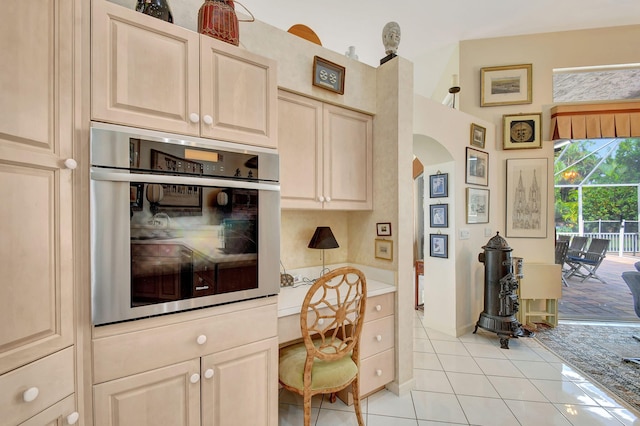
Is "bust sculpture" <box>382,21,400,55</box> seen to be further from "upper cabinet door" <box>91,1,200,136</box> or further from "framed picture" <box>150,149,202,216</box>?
"framed picture" <box>150,149,202,216</box>

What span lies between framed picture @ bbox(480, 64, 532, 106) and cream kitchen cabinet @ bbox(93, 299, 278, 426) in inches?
152

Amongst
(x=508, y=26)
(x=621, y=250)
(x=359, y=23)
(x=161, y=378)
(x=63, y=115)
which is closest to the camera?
(x=63, y=115)

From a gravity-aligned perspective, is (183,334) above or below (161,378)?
above

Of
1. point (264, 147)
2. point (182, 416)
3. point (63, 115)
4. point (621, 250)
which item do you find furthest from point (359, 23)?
point (621, 250)

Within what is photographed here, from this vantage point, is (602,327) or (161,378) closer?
(161,378)

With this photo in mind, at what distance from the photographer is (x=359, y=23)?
3180 millimetres

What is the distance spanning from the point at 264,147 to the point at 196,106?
0.37 m

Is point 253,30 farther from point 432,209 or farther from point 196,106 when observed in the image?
point 432,209

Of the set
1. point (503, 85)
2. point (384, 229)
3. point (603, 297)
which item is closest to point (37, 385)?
point (384, 229)

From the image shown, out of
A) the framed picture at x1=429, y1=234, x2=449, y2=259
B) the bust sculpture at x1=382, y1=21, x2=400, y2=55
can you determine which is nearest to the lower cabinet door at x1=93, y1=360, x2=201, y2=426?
the bust sculpture at x1=382, y1=21, x2=400, y2=55

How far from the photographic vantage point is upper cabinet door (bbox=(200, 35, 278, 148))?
1.29m

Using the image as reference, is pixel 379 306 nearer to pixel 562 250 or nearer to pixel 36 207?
pixel 36 207

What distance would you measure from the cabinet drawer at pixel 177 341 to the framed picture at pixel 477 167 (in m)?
2.89

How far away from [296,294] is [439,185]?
7.64 ft
